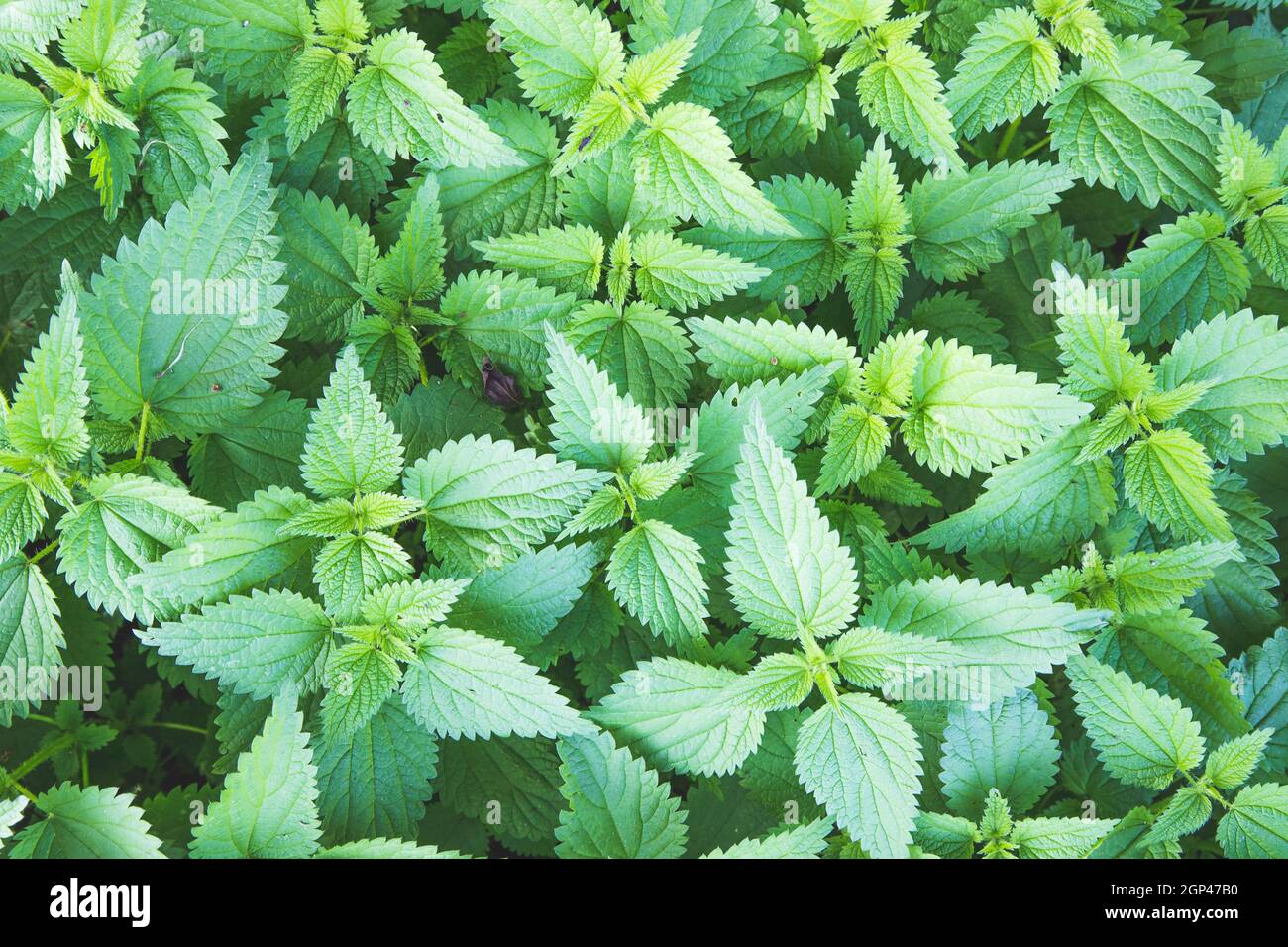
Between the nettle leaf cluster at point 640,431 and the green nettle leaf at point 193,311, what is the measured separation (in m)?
0.01

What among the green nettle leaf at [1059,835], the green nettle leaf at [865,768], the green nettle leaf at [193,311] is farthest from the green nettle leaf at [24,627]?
the green nettle leaf at [1059,835]

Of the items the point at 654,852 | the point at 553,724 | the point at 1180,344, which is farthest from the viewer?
the point at 1180,344

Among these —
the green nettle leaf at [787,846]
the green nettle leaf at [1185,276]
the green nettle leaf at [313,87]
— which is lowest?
the green nettle leaf at [787,846]

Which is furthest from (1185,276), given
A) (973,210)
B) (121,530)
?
(121,530)

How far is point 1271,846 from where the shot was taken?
2932 millimetres

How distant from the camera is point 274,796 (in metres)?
2.59

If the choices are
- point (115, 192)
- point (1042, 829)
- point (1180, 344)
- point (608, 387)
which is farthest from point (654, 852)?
→ point (115, 192)

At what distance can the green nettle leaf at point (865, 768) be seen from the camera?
8.72 feet

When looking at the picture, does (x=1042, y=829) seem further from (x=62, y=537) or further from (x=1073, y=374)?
(x=62, y=537)

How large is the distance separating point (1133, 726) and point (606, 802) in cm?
156

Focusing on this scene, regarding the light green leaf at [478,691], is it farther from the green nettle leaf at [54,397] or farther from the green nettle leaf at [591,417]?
the green nettle leaf at [54,397]

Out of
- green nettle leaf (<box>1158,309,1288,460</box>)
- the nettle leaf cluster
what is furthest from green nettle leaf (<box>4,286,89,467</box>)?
green nettle leaf (<box>1158,309,1288,460</box>)

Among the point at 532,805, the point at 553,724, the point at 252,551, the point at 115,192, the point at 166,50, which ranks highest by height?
the point at 166,50

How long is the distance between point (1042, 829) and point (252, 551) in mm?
2361
